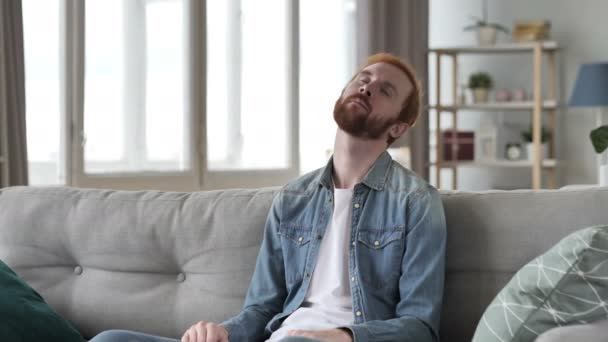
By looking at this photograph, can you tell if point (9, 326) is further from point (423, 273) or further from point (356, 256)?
point (423, 273)

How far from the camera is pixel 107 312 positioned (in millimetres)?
2309

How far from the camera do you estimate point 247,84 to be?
5.36 meters

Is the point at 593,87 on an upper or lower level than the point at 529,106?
upper

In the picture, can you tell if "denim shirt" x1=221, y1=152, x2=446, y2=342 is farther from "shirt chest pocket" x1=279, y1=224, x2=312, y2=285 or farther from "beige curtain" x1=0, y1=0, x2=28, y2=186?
→ "beige curtain" x1=0, y1=0, x2=28, y2=186

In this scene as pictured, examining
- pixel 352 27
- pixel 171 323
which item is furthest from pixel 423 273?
pixel 352 27

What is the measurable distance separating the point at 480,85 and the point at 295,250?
444 cm

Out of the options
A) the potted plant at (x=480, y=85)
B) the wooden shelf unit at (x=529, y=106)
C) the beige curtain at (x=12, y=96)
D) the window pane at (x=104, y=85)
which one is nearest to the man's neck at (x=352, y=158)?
the beige curtain at (x=12, y=96)

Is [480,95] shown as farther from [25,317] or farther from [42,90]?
[25,317]

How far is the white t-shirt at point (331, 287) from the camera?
1918 mm

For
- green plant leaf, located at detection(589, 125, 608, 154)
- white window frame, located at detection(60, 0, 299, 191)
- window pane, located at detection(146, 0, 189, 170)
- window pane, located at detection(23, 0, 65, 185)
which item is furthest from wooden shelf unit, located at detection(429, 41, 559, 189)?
green plant leaf, located at detection(589, 125, 608, 154)

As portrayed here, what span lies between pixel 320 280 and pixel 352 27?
4160 mm

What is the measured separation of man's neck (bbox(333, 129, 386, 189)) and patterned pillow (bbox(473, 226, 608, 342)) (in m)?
0.53

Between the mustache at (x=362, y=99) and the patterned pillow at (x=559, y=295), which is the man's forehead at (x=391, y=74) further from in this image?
the patterned pillow at (x=559, y=295)

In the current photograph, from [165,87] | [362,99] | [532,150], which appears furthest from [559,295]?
[532,150]
